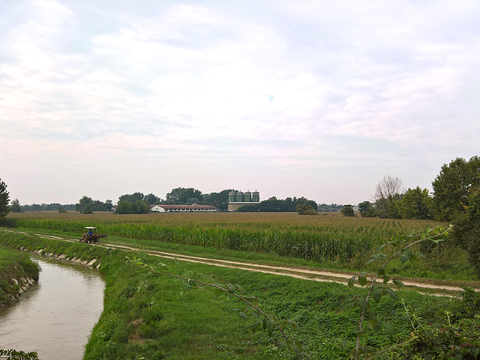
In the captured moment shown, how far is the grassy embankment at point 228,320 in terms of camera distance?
22.7 feet

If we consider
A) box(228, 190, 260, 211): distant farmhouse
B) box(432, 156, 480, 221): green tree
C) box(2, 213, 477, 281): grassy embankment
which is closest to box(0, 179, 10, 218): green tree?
box(2, 213, 477, 281): grassy embankment

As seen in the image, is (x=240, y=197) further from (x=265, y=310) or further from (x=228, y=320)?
(x=228, y=320)

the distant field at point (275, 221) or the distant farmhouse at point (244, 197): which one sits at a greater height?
the distant farmhouse at point (244, 197)

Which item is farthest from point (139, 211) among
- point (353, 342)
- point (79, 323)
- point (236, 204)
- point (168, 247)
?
point (353, 342)

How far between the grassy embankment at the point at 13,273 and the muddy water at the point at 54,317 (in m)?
0.41

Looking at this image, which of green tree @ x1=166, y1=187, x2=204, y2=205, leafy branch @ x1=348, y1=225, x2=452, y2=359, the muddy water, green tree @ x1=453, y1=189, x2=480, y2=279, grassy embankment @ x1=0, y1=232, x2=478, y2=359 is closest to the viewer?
leafy branch @ x1=348, y1=225, x2=452, y2=359

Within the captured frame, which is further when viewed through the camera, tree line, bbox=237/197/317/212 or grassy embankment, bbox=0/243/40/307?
tree line, bbox=237/197/317/212

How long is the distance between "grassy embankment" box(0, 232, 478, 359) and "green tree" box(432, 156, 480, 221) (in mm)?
27209

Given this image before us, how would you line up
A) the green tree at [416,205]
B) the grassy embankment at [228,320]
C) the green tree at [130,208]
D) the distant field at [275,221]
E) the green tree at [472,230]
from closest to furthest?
the grassy embankment at [228,320] → the green tree at [472,230] → the distant field at [275,221] → the green tree at [416,205] → the green tree at [130,208]

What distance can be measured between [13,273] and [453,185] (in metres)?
35.1

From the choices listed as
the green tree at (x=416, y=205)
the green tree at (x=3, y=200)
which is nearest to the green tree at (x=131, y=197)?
the green tree at (x=3, y=200)

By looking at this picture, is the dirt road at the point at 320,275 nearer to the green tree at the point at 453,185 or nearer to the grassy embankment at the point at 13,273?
the grassy embankment at the point at 13,273

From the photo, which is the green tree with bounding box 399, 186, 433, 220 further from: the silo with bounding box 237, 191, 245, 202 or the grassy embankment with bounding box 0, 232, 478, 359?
the silo with bounding box 237, 191, 245, 202

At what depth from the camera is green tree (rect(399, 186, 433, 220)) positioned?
44625 millimetres
